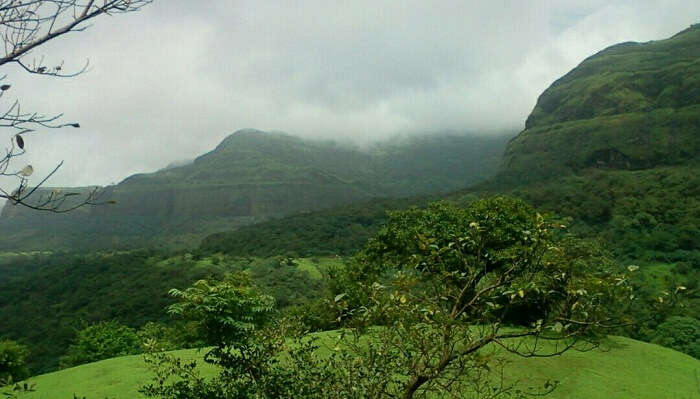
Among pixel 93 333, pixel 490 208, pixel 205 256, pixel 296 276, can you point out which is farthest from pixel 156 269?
pixel 490 208

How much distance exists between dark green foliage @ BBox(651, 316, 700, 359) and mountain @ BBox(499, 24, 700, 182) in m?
67.2

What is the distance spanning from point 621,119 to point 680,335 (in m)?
94.4

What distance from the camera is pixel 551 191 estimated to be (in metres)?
77.6

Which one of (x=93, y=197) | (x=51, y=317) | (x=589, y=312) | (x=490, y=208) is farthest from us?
(x=51, y=317)

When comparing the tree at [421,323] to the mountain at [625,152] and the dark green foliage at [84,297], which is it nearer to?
the mountain at [625,152]

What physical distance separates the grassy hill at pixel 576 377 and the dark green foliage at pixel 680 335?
816 cm

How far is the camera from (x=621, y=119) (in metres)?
103

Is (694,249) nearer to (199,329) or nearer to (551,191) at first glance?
(551,191)

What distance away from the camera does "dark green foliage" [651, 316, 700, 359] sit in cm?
2319

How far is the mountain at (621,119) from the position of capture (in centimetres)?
8781

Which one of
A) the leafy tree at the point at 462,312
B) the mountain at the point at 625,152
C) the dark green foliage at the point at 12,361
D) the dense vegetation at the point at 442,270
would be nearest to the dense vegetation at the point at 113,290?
the dense vegetation at the point at 442,270

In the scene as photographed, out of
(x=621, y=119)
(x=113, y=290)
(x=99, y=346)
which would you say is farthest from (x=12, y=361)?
(x=621, y=119)

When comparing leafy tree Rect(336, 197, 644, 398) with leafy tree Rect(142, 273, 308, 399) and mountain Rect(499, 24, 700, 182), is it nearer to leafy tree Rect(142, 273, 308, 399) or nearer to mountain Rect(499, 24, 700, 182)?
leafy tree Rect(142, 273, 308, 399)

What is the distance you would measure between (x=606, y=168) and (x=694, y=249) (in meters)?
51.9
